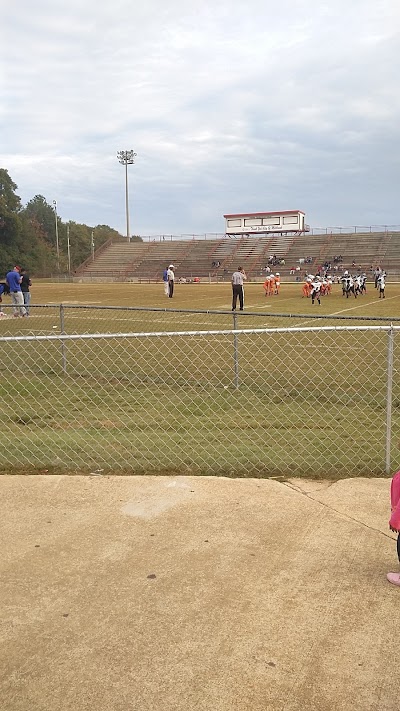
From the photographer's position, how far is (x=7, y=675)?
8.39 ft

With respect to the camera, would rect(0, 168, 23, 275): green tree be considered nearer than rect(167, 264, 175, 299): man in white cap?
No

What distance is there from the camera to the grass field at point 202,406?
5.62 m

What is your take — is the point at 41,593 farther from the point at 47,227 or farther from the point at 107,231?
the point at 107,231

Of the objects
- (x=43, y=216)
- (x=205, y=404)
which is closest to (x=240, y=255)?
(x=205, y=404)

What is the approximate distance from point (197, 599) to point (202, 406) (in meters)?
4.92

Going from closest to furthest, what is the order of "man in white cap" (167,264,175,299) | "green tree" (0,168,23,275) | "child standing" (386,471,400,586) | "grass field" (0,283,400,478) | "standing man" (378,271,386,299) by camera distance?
"child standing" (386,471,400,586)
"grass field" (0,283,400,478)
"man in white cap" (167,264,175,299)
"standing man" (378,271,386,299)
"green tree" (0,168,23,275)

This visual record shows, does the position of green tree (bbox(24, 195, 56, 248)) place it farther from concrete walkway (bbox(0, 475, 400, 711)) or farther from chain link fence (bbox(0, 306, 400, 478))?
concrete walkway (bbox(0, 475, 400, 711))

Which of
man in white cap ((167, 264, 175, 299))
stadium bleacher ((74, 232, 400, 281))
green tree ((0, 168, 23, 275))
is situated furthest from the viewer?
green tree ((0, 168, 23, 275))

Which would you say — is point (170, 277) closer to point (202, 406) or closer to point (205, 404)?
point (205, 404)

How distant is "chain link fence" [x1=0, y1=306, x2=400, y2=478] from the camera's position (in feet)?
17.8

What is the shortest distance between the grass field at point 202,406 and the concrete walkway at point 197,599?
901 mm

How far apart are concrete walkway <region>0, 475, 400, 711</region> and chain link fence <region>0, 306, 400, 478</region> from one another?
0.89 meters

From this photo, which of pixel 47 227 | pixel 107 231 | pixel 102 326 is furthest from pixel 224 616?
pixel 107 231

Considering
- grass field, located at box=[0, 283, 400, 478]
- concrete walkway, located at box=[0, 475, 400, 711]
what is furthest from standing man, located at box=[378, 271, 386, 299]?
concrete walkway, located at box=[0, 475, 400, 711]
